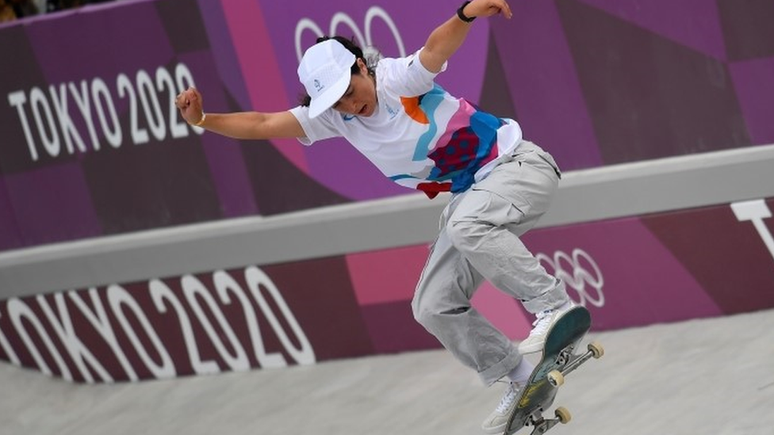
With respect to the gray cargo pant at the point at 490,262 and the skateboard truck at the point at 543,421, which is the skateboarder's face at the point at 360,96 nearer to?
the gray cargo pant at the point at 490,262

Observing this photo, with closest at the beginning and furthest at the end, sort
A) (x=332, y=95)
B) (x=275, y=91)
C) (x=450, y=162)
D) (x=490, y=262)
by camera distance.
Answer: (x=332, y=95), (x=490, y=262), (x=450, y=162), (x=275, y=91)

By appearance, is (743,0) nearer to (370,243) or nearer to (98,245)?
(370,243)

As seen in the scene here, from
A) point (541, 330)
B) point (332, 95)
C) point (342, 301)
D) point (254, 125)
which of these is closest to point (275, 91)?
point (342, 301)

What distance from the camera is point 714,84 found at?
8250mm

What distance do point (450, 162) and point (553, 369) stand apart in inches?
42.2

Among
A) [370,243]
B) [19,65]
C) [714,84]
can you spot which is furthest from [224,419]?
[714,84]

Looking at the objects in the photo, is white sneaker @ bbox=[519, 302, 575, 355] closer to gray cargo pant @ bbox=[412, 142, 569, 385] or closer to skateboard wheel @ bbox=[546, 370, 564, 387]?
gray cargo pant @ bbox=[412, 142, 569, 385]

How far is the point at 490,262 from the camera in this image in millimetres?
6672

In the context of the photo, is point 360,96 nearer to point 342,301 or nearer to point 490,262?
point 490,262

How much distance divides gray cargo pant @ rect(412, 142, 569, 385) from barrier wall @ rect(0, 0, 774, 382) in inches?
64.9

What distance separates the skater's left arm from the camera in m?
6.16

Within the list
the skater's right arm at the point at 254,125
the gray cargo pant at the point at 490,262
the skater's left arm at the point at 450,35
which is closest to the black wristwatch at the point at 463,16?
the skater's left arm at the point at 450,35

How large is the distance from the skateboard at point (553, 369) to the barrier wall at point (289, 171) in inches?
64.9

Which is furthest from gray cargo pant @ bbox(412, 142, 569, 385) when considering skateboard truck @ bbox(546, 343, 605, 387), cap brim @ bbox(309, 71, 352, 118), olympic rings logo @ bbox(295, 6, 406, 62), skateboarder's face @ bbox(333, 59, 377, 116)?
olympic rings logo @ bbox(295, 6, 406, 62)
